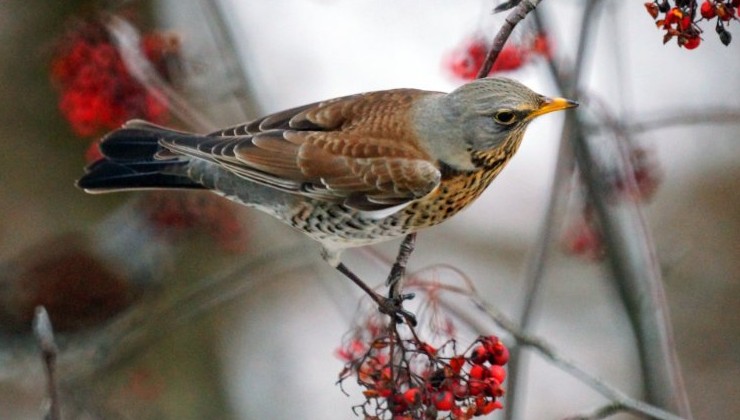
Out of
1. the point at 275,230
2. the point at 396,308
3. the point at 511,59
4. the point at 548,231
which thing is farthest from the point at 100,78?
the point at 275,230

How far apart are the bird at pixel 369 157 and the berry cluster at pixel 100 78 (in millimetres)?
719

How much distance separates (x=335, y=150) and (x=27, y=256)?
9.25ft

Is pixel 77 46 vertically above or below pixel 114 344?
above

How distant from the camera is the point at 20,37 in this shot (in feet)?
18.3

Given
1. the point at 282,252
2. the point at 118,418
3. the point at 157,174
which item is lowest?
the point at 118,418

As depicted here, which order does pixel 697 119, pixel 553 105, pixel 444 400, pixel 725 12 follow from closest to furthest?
pixel 725 12 < pixel 444 400 < pixel 553 105 < pixel 697 119

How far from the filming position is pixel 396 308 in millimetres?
2939

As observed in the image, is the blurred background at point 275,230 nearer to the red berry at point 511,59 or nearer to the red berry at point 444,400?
the red berry at point 511,59

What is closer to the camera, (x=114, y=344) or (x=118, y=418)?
→ (x=118, y=418)

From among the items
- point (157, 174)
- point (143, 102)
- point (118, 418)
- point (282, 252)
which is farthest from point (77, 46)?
point (118, 418)

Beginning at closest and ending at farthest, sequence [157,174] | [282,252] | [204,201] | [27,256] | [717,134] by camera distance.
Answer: [157,174]
[282,252]
[204,201]
[27,256]
[717,134]

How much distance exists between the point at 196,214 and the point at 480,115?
175 cm

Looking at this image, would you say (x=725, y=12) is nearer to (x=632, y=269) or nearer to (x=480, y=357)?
(x=480, y=357)

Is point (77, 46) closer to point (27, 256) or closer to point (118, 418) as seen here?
point (118, 418)
